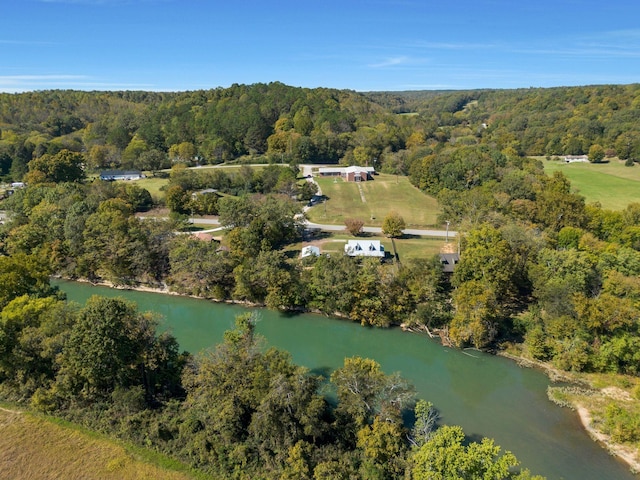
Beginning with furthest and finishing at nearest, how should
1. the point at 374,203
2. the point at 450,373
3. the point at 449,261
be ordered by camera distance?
the point at 374,203, the point at 449,261, the point at 450,373

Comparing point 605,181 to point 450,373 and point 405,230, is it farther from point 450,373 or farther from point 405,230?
point 450,373

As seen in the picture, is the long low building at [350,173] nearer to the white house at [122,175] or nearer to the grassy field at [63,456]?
the white house at [122,175]

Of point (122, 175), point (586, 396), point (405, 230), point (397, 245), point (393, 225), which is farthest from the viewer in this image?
point (122, 175)

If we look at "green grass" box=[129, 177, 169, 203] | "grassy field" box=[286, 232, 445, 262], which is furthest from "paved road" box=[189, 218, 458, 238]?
"green grass" box=[129, 177, 169, 203]

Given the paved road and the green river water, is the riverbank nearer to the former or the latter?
the green river water

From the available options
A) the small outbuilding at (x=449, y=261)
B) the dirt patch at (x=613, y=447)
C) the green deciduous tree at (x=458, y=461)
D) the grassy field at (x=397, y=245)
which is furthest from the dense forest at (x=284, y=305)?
the grassy field at (x=397, y=245)

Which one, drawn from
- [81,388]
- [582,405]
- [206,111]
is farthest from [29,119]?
[582,405]

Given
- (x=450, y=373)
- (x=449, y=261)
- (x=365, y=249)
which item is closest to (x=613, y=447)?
(x=450, y=373)
